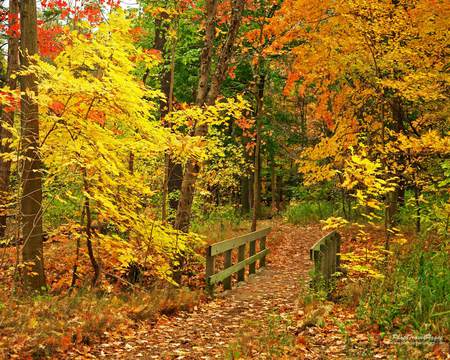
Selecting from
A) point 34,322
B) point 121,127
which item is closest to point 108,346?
point 34,322

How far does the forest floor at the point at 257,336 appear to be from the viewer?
578 cm

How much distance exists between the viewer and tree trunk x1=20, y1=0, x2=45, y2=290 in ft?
27.6

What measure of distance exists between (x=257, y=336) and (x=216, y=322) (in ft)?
5.25

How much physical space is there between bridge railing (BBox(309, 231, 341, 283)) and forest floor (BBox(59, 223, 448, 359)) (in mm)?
652

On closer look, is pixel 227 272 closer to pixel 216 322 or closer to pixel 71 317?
pixel 216 322

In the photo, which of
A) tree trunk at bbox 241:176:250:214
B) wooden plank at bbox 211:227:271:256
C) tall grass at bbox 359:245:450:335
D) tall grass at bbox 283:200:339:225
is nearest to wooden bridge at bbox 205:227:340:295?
wooden plank at bbox 211:227:271:256

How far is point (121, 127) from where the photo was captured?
966 cm

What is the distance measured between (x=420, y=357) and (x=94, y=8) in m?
13.5

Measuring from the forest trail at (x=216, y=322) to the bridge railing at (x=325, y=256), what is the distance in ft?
2.86

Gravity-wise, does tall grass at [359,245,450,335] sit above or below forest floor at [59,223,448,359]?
above

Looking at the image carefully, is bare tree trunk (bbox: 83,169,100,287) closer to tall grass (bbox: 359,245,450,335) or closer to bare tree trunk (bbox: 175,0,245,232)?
bare tree trunk (bbox: 175,0,245,232)

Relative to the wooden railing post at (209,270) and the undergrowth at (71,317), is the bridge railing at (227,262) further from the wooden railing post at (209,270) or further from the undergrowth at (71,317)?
the undergrowth at (71,317)

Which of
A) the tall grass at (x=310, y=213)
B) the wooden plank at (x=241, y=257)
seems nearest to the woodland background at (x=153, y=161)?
the wooden plank at (x=241, y=257)

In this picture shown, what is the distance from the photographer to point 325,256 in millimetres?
9484
